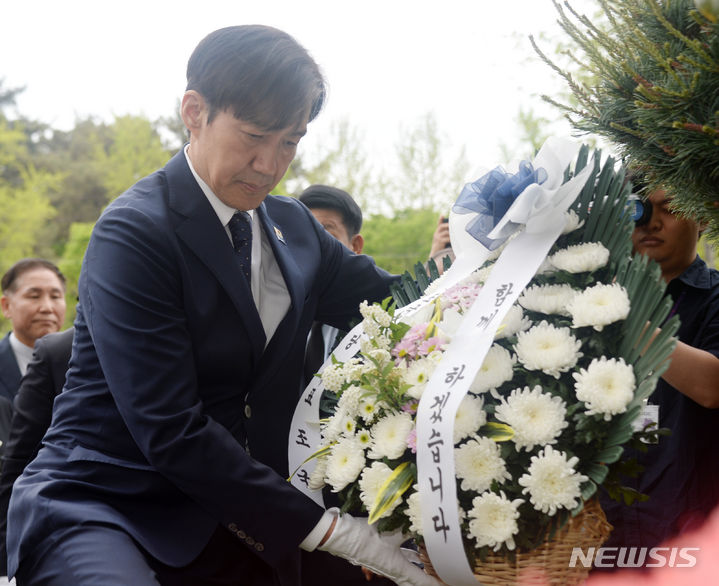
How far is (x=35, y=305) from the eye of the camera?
5.11m

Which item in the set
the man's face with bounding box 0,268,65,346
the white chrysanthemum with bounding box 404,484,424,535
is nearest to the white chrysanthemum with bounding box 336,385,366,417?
the white chrysanthemum with bounding box 404,484,424,535

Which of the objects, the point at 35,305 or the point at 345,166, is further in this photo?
the point at 345,166

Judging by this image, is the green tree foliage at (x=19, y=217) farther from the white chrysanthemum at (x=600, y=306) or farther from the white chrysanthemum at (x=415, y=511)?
the white chrysanthemum at (x=600, y=306)

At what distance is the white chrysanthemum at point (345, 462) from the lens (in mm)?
1669

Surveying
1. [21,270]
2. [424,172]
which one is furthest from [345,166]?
[21,270]

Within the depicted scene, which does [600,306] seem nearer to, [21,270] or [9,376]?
[9,376]

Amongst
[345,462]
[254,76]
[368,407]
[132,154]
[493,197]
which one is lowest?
[345,462]

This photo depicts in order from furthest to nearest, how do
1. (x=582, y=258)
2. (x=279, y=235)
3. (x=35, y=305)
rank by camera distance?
1. (x=35, y=305)
2. (x=279, y=235)
3. (x=582, y=258)

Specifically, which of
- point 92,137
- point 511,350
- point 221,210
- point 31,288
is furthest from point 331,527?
point 92,137

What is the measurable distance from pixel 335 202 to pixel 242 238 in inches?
67.1

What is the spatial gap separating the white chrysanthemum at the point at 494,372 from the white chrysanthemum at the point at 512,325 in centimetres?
4

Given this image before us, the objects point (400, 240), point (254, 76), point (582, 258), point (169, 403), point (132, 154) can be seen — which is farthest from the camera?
point (132, 154)

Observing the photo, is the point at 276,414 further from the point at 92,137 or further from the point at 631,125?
the point at 92,137

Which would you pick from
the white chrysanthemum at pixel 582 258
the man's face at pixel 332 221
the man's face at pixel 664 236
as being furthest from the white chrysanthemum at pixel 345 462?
the man's face at pixel 332 221
